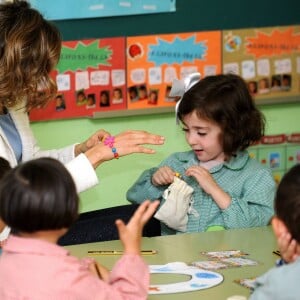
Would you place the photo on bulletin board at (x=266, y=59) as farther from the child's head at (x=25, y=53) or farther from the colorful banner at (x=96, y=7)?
the child's head at (x=25, y=53)

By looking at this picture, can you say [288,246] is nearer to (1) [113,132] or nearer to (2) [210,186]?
(2) [210,186]

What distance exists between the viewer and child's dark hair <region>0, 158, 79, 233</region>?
1493mm

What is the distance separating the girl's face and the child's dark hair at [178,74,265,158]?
0.06ft

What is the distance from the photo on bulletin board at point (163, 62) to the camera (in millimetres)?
3553

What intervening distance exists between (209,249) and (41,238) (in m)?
0.80

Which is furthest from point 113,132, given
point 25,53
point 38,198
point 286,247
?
point 38,198

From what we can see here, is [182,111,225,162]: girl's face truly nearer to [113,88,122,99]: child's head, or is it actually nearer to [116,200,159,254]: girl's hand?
[113,88,122,99]: child's head

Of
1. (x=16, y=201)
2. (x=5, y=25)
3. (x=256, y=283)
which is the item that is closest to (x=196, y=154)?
(x=5, y=25)

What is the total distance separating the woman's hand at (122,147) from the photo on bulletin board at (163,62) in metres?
1.11

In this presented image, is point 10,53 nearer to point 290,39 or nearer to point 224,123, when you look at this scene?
point 224,123

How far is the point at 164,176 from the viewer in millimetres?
2676

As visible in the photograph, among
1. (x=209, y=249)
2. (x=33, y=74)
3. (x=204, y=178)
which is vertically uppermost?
(x=33, y=74)

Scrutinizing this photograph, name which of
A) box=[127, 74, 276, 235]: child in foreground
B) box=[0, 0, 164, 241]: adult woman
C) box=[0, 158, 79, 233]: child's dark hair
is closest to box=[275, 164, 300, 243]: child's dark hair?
box=[0, 158, 79, 233]: child's dark hair

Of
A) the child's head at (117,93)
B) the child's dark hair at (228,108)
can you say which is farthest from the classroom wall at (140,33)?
the child's dark hair at (228,108)
